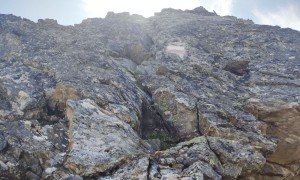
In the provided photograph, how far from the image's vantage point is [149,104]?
23.0 meters

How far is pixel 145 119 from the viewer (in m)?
22.3

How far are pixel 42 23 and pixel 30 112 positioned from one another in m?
15.9

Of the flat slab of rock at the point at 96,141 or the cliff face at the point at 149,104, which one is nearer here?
the flat slab of rock at the point at 96,141

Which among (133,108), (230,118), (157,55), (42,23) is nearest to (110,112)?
(133,108)

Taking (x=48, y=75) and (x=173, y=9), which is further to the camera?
(x=173, y=9)

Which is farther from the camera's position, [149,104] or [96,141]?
[149,104]

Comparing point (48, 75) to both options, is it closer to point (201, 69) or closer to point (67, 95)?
point (67, 95)

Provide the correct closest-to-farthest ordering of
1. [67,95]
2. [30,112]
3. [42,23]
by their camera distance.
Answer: [30,112]
[67,95]
[42,23]

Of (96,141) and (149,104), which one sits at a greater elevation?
(149,104)

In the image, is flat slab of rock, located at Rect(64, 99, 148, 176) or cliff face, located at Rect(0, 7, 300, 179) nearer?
flat slab of rock, located at Rect(64, 99, 148, 176)

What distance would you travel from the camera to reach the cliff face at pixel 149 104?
15.9 metres

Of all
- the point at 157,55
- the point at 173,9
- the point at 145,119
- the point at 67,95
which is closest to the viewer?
the point at 67,95

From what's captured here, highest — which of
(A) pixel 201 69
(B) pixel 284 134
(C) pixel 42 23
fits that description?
(C) pixel 42 23

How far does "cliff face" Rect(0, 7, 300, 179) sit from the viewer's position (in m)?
15.9
